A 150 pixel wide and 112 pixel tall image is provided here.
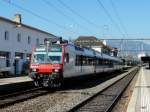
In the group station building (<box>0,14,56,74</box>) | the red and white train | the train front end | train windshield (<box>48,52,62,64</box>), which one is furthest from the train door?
train windshield (<box>48,52,62,64</box>)

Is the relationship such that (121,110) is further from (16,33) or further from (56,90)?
(16,33)

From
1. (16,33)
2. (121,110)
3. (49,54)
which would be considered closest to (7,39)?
(16,33)

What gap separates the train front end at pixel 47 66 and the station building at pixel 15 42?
2143 centimetres

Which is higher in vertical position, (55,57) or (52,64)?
(55,57)

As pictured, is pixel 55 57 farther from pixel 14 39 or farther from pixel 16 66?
pixel 14 39

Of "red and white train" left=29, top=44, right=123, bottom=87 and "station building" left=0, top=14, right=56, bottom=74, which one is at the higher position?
"station building" left=0, top=14, right=56, bottom=74

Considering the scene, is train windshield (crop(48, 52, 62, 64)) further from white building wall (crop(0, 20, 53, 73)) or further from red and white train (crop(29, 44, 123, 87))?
white building wall (crop(0, 20, 53, 73))

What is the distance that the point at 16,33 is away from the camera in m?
58.6

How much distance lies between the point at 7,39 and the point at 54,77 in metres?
31.7

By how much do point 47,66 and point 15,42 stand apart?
33.2 metres

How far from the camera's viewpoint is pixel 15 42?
58.1m

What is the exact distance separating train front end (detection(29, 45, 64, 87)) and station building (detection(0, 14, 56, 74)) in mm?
21429

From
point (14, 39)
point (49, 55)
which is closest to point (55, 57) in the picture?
point (49, 55)

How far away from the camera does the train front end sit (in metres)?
25.1
